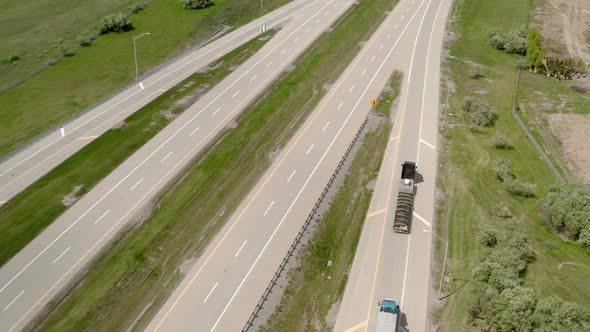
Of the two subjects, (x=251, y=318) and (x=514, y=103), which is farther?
(x=514, y=103)

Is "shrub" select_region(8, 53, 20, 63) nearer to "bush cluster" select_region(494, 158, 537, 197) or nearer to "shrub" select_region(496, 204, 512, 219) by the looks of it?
"bush cluster" select_region(494, 158, 537, 197)

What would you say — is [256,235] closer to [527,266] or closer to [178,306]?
[178,306]

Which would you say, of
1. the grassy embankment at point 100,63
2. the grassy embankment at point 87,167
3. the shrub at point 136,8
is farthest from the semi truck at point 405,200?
the shrub at point 136,8

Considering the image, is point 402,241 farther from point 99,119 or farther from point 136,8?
point 136,8

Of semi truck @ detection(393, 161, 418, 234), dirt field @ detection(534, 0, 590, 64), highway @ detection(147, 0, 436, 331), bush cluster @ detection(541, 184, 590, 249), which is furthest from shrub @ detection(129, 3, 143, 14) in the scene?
bush cluster @ detection(541, 184, 590, 249)

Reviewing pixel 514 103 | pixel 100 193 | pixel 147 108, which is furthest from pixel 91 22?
pixel 514 103

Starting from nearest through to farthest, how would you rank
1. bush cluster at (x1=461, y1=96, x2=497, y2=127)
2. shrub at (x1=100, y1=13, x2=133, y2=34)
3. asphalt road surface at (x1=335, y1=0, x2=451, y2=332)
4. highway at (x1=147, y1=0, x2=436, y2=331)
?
highway at (x1=147, y1=0, x2=436, y2=331), asphalt road surface at (x1=335, y1=0, x2=451, y2=332), bush cluster at (x1=461, y1=96, x2=497, y2=127), shrub at (x1=100, y1=13, x2=133, y2=34)
